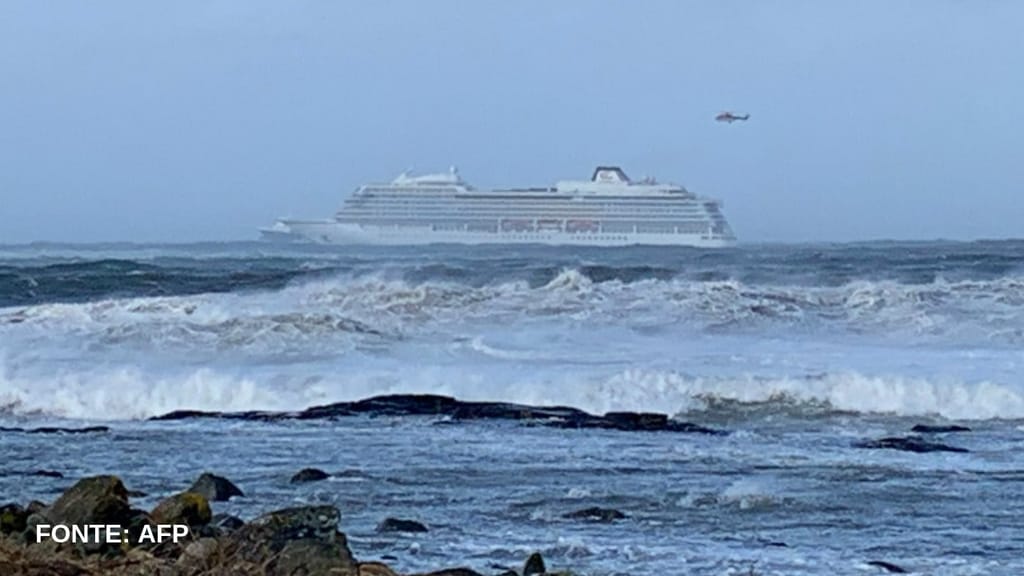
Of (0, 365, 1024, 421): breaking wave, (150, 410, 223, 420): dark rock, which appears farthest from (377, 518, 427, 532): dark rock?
(0, 365, 1024, 421): breaking wave

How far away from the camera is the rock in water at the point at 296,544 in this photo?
593cm

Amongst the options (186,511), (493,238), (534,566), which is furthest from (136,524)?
(493,238)

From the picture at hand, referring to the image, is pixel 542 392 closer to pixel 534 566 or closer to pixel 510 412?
pixel 510 412

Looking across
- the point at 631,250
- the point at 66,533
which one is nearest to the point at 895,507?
the point at 66,533

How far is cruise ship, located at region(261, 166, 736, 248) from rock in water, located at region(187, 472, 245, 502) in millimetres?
62341

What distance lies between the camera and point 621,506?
976 centimetres

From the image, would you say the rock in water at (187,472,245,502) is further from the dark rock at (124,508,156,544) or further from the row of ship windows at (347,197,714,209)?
the row of ship windows at (347,197,714,209)

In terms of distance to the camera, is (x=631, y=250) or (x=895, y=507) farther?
(x=631, y=250)

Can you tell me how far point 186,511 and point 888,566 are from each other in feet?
11.3

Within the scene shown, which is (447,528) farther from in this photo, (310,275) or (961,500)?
(310,275)

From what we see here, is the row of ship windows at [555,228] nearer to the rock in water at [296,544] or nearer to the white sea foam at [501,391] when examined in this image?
the white sea foam at [501,391]

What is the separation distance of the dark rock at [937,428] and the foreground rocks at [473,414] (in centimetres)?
182

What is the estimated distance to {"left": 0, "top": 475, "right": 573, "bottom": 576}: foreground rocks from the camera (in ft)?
14.8

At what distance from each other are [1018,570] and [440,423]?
7632 mm
